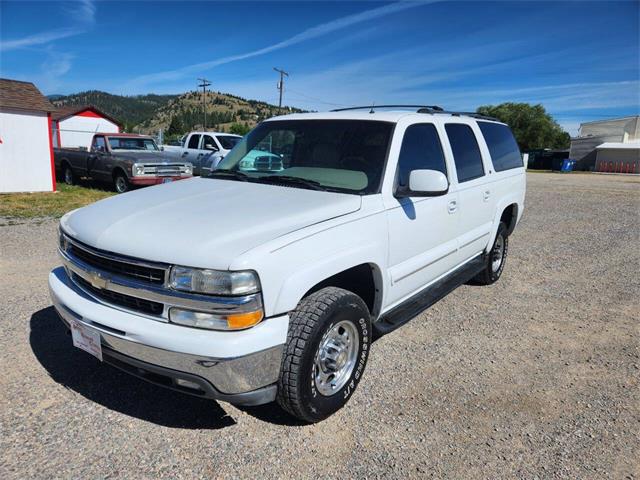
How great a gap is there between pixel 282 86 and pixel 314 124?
4307 cm

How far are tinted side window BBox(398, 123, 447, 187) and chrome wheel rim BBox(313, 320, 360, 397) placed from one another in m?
1.17

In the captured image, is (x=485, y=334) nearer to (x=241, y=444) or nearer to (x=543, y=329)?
(x=543, y=329)

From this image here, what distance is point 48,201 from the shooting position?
38.7 ft

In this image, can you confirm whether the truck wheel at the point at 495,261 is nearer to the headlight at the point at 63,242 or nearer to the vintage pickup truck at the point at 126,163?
A: the headlight at the point at 63,242

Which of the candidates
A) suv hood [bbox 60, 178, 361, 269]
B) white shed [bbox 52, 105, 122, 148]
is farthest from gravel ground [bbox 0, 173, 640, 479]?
white shed [bbox 52, 105, 122, 148]

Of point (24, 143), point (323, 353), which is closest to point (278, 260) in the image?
point (323, 353)

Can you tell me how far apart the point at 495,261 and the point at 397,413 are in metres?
3.30

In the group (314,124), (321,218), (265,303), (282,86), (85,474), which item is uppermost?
(282,86)

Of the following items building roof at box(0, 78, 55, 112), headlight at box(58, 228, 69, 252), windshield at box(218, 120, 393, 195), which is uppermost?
building roof at box(0, 78, 55, 112)

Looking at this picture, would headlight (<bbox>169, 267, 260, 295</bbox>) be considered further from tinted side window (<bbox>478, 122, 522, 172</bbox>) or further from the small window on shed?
the small window on shed

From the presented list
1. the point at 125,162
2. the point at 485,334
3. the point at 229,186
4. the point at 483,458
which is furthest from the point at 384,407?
the point at 125,162

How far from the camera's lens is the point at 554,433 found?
275 centimetres

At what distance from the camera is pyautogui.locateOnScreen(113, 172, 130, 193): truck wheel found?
1250 cm

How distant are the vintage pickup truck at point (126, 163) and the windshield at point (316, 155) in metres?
8.99
